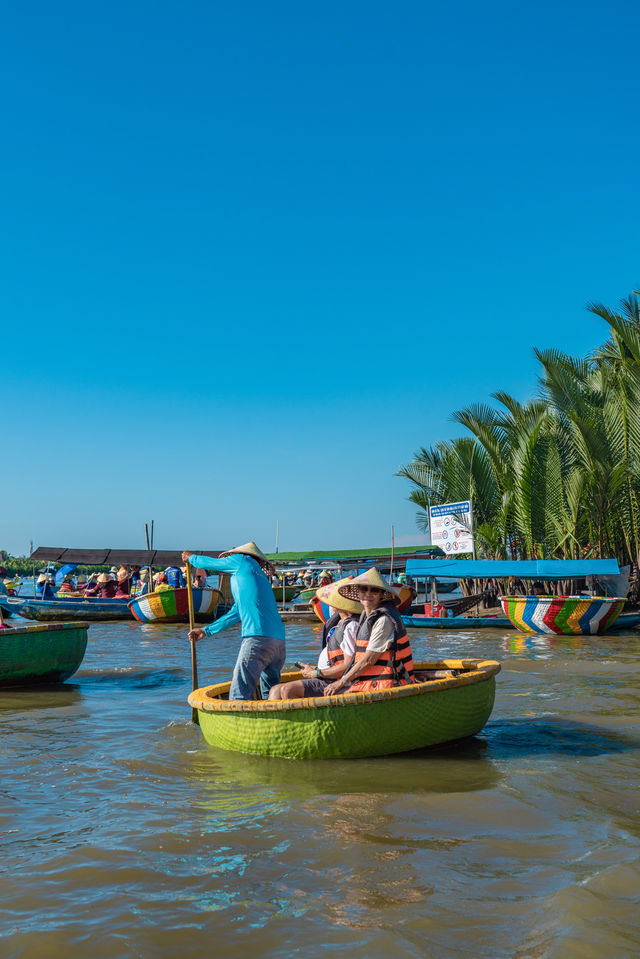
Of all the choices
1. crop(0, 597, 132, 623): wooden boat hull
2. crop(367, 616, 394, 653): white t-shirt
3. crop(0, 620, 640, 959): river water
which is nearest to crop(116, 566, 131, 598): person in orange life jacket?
Result: crop(0, 597, 132, 623): wooden boat hull

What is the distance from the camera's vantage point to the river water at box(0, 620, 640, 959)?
347cm

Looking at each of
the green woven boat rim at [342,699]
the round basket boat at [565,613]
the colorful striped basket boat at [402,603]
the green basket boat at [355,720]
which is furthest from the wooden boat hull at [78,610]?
the green basket boat at [355,720]

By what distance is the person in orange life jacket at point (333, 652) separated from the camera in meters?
6.98

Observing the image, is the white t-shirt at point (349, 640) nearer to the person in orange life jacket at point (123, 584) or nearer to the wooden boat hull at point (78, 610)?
the wooden boat hull at point (78, 610)

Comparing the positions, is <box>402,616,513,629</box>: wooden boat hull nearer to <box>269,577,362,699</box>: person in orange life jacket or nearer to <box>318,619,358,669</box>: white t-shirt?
<box>269,577,362,699</box>: person in orange life jacket

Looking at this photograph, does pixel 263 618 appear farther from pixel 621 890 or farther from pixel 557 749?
pixel 621 890

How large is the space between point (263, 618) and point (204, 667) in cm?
801

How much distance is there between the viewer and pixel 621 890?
12.6 ft

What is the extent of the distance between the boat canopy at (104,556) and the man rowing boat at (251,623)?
2862 cm

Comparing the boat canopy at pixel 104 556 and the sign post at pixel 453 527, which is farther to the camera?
the boat canopy at pixel 104 556

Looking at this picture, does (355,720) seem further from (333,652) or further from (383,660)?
(333,652)

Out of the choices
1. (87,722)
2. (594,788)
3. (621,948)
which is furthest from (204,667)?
(621,948)

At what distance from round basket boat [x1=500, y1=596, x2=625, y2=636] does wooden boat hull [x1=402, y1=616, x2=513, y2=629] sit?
4.11ft

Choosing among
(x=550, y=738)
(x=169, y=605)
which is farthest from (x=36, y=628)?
(x=169, y=605)
